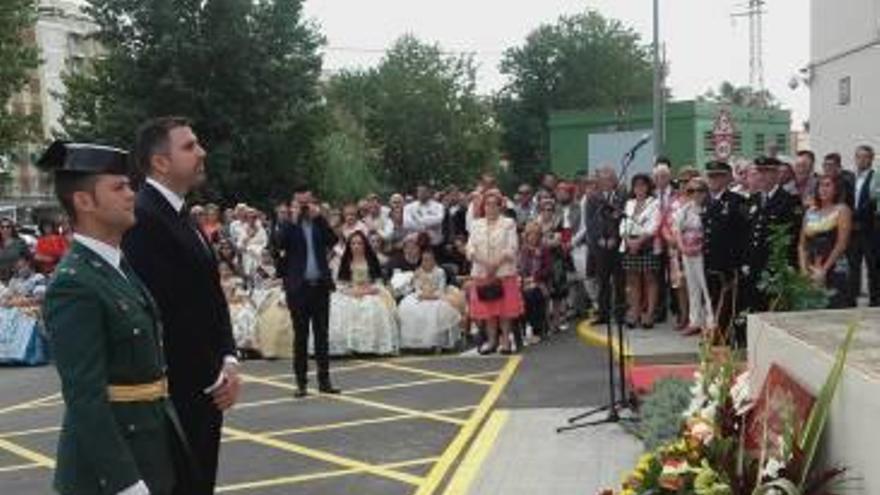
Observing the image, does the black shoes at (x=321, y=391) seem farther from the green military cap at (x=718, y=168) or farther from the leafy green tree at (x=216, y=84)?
the leafy green tree at (x=216, y=84)

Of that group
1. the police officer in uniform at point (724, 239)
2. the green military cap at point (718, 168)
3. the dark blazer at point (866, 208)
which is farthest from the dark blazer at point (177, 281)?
the dark blazer at point (866, 208)

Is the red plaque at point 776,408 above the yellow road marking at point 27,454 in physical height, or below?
above

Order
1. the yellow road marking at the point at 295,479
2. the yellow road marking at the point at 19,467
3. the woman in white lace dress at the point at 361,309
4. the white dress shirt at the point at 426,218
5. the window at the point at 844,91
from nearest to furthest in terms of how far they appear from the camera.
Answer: the yellow road marking at the point at 295,479
the yellow road marking at the point at 19,467
the woman in white lace dress at the point at 361,309
the white dress shirt at the point at 426,218
the window at the point at 844,91

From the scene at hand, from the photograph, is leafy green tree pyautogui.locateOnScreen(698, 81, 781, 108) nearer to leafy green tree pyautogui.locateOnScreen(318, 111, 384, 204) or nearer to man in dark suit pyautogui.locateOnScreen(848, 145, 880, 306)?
leafy green tree pyautogui.locateOnScreen(318, 111, 384, 204)

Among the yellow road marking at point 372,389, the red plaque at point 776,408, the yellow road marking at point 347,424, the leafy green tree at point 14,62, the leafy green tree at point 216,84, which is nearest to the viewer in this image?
the red plaque at point 776,408

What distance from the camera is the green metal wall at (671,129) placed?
2873 cm

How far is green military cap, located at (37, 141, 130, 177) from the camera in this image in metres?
4.01

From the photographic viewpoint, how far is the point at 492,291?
43.2ft

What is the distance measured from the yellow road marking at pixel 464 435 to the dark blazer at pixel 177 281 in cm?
261

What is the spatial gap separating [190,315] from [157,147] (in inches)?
27.7

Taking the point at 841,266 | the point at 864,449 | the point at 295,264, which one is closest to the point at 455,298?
the point at 295,264

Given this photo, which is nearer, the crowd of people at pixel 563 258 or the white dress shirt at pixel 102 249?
the white dress shirt at pixel 102 249

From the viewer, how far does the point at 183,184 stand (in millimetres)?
4973

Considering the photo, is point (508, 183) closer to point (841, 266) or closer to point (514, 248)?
point (514, 248)
